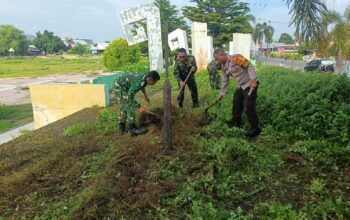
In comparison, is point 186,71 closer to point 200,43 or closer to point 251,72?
point 251,72

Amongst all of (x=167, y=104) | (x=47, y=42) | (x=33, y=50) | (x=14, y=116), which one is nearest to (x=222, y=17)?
(x=14, y=116)

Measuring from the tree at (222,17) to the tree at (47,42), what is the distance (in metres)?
71.4

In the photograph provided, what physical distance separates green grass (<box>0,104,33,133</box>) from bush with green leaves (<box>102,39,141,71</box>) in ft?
18.2

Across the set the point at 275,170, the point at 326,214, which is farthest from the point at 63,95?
the point at 326,214

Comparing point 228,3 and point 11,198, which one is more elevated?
point 228,3

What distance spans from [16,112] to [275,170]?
14.4 meters

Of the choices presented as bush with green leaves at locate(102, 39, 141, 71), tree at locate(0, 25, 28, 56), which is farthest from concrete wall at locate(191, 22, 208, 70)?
tree at locate(0, 25, 28, 56)

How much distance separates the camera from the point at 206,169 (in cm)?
402

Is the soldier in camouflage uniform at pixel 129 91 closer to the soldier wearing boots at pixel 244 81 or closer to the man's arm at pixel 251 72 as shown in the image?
the soldier wearing boots at pixel 244 81

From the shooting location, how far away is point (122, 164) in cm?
436

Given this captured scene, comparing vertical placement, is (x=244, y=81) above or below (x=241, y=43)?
below

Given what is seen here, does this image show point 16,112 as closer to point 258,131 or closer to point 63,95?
point 63,95

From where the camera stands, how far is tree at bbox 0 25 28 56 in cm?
9069

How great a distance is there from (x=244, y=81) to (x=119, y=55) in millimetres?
15937
